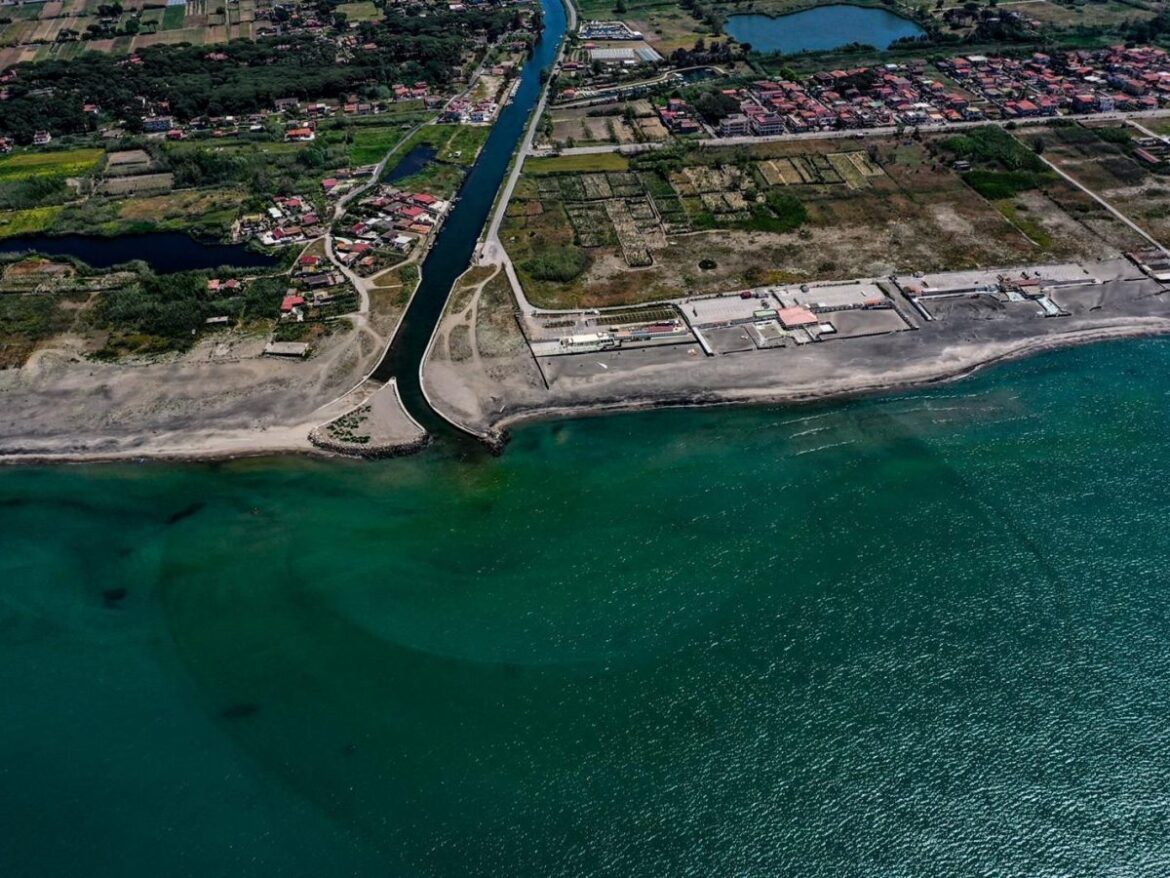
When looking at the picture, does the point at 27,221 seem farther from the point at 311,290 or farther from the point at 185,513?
the point at 185,513

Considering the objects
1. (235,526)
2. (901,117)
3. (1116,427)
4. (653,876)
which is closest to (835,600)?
(653,876)

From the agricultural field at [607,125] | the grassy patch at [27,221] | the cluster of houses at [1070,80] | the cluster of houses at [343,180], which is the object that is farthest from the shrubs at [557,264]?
the cluster of houses at [1070,80]

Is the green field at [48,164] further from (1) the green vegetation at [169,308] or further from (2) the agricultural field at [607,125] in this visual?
(2) the agricultural field at [607,125]

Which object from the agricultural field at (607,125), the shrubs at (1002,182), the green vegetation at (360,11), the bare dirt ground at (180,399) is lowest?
the bare dirt ground at (180,399)

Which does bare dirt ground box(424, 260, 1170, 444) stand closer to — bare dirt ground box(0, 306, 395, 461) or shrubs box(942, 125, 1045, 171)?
bare dirt ground box(0, 306, 395, 461)

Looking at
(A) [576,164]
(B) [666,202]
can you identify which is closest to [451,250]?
(A) [576,164]

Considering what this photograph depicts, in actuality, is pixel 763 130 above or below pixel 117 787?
above

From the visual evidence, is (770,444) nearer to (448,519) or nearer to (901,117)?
(448,519)
